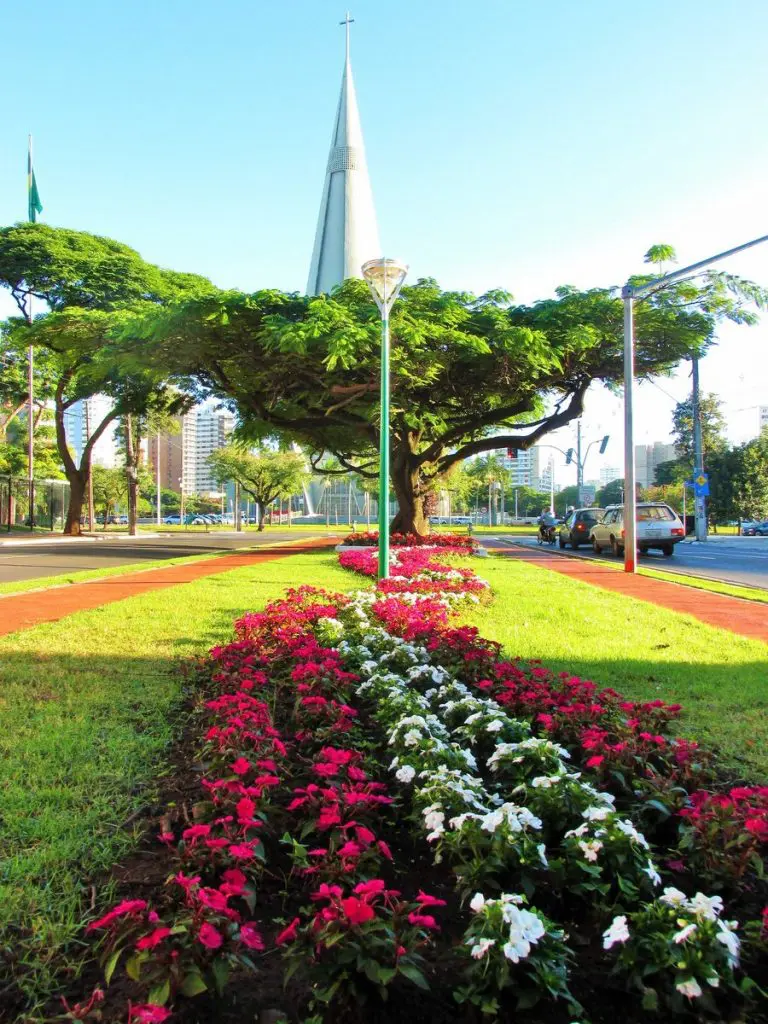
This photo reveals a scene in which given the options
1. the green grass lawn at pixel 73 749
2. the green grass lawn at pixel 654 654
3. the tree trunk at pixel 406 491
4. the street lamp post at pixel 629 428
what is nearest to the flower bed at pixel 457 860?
the green grass lawn at pixel 73 749

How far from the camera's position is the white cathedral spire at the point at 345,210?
76.3 meters

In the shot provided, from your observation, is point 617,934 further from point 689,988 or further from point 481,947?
point 481,947

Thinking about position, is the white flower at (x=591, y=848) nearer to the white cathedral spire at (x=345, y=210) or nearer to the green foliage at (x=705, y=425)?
the green foliage at (x=705, y=425)

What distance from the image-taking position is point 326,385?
19641mm

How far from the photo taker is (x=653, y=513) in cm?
2253

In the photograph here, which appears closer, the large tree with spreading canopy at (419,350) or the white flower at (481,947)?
the white flower at (481,947)

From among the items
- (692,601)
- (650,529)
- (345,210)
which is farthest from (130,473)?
(345,210)

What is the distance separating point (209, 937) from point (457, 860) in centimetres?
109

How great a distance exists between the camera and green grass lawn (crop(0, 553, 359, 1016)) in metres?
2.30

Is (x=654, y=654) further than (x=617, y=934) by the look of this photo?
Yes

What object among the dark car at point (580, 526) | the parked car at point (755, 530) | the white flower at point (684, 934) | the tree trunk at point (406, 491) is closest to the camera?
the white flower at point (684, 934)

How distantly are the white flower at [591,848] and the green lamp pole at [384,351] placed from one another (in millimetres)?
8454

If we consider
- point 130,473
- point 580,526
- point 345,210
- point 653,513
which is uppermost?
point 345,210

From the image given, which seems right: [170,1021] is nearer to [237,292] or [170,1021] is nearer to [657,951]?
[657,951]
